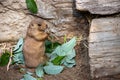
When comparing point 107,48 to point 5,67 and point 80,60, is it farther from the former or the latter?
point 5,67

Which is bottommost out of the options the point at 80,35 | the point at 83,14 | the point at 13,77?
the point at 13,77

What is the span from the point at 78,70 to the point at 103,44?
31 cm

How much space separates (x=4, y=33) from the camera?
3.05 m

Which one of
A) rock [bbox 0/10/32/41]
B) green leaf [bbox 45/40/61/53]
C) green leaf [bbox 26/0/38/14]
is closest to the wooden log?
green leaf [bbox 45/40/61/53]

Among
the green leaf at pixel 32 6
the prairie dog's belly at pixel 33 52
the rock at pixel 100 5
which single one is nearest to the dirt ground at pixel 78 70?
the prairie dog's belly at pixel 33 52

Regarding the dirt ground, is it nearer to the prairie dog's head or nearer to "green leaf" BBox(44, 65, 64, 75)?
"green leaf" BBox(44, 65, 64, 75)

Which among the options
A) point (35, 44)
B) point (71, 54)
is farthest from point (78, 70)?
point (35, 44)

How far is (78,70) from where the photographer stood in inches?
112

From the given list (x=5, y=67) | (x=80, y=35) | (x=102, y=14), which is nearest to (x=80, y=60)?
(x=80, y=35)

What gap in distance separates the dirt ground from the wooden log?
0.36ft

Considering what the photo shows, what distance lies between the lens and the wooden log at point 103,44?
107 inches

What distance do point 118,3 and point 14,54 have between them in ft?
3.24

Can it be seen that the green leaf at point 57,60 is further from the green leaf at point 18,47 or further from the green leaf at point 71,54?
the green leaf at point 18,47

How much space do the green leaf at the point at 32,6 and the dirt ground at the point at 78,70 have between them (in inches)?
15.0
